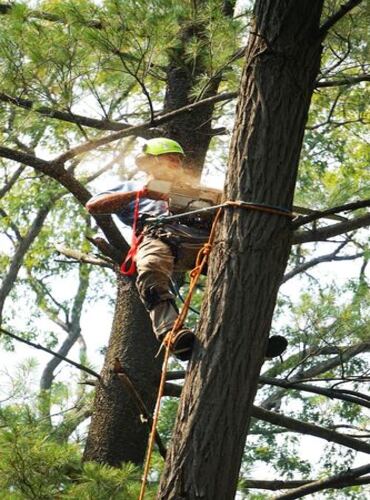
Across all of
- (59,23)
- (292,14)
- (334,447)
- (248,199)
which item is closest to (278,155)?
(248,199)

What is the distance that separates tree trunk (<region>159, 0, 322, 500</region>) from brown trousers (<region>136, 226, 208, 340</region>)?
570 mm

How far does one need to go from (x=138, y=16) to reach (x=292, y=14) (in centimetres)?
115

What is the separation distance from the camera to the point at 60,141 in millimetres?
11320

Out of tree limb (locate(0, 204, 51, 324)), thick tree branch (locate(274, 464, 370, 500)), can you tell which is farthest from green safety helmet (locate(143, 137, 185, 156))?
tree limb (locate(0, 204, 51, 324))

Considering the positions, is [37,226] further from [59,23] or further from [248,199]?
[248,199]

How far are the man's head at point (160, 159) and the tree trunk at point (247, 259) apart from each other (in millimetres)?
993

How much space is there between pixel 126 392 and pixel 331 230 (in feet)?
4.82

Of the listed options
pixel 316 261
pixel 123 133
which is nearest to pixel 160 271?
pixel 123 133

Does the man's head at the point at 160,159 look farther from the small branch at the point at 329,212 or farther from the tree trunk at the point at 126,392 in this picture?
the small branch at the point at 329,212

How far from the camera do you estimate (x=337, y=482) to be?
185 inches

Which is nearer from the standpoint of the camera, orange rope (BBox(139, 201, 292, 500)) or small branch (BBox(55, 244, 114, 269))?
orange rope (BBox(139, 201, 292, 500))

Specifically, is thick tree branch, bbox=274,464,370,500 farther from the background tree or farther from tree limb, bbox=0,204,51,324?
tree limb, bbox=0,204,51,324

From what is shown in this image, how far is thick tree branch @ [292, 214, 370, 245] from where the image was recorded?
4.48m

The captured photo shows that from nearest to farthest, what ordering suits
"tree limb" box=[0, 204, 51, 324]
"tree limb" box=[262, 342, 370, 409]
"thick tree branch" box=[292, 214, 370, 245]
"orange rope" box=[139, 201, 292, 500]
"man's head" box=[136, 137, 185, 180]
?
1. "orange rope" box=[139, 201, 292, 500]
2. "thick tree branch" box=[292, 214, 370, 245]
3. "man's head" box=[136, 137, 185, 180]
4. "tree limb" box=[262, 342, 370, 409]
5. "tree limb" box=[0, 204, 51, 324]
